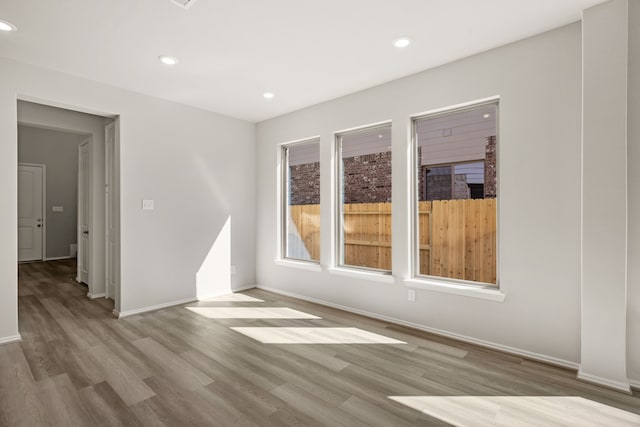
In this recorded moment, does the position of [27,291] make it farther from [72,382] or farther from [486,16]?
[486,16]

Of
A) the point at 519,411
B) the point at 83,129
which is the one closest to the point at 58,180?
the point at 83,129

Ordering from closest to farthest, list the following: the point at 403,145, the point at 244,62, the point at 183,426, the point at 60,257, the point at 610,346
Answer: the point at 183,426 < the point at 610,346 < the point at 244,62 < the point at 403,145 < the point at 60,257

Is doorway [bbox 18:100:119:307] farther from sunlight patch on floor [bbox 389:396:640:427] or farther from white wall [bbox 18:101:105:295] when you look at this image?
sunlight patch on floor [bbox 389:396:640:427]

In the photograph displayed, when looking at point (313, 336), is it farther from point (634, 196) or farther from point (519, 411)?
point (634, 196)

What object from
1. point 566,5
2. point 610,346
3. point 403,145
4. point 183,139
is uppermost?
point 566,5

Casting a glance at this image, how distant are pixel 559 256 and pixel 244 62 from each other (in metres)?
3.31

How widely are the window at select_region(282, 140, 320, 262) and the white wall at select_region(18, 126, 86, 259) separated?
20.2 ft

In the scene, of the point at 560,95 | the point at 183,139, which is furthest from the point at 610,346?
the point at 183,139

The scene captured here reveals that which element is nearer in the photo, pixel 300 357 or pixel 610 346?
pixel 610 346

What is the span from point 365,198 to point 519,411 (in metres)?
2.58

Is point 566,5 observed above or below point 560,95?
above

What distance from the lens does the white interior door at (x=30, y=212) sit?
776 centimetres

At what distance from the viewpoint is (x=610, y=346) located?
2.30 metres

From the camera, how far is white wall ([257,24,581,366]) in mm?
2580
